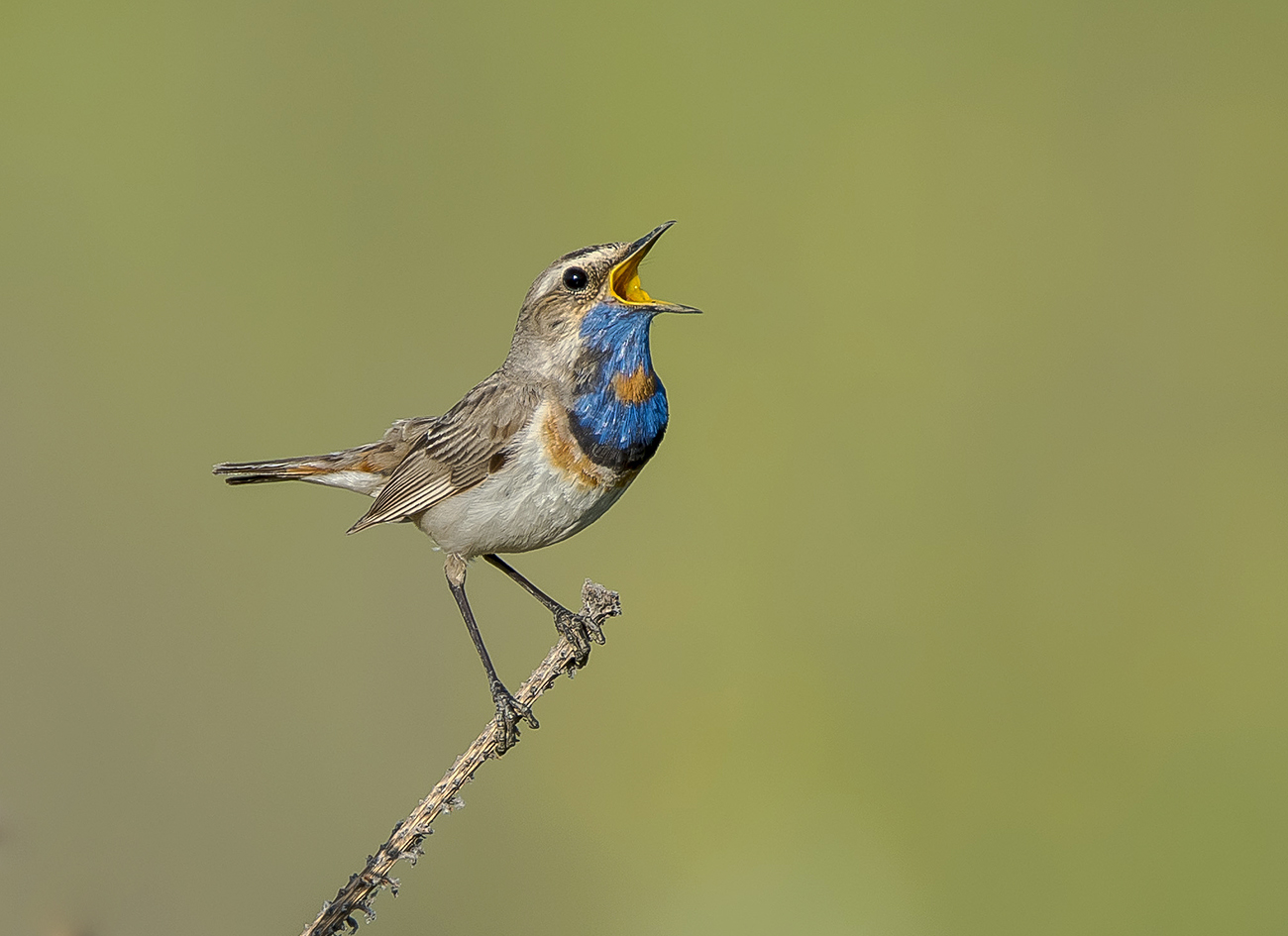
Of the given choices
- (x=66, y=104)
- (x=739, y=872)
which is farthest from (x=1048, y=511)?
(x=66, y=104)

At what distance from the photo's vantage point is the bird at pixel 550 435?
4.17 m

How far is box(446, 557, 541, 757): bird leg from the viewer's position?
12.7 feet

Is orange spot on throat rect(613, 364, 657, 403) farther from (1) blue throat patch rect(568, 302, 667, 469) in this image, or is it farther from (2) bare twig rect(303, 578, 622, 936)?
(2) bare twig rect(303, 578, 622, 936)

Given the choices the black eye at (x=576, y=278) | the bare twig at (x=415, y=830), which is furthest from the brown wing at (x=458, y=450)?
the bare twig at (x=415, y=830)

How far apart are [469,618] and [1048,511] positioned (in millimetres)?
4552

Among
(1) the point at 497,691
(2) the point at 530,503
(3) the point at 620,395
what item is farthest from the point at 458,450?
(1) the point at 497,691

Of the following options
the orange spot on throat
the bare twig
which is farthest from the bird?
the bare twig

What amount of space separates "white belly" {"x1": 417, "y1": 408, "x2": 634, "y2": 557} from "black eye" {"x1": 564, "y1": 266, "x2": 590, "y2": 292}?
44cm

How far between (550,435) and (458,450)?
0.42 metres

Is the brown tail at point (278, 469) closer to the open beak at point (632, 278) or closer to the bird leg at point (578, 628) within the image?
the bird leg at point (578, 628)

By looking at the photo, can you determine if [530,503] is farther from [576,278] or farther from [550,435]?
[576,278]

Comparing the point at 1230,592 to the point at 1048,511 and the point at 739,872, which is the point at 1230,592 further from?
the point at 739,872

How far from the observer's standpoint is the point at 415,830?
9.39 ft

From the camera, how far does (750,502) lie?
8.08 metres
